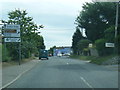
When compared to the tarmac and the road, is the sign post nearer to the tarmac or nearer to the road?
the tarmac

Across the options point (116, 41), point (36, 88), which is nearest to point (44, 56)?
point (116, 41)

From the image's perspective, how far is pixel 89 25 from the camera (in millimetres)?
54656

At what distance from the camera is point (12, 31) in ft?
129

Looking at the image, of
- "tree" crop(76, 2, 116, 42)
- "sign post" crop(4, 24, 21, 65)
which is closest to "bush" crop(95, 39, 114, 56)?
"tree" crop(76, 2, 116, 42)

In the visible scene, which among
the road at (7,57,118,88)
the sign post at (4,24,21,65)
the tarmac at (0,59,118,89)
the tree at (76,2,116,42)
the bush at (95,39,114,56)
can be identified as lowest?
the road at (7,57,118,88)

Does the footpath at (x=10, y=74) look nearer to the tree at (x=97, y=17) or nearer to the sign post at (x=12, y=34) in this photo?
the sign post at (x=12, y=34)

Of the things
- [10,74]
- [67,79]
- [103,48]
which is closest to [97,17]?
[103,48]

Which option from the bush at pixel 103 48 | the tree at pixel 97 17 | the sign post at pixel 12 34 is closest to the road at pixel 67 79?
the sign post at pixel 12 34

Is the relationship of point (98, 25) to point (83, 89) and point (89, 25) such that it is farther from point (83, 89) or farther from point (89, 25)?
point (83, 89)

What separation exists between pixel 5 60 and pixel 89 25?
2087cm

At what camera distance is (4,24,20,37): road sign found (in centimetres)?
3868

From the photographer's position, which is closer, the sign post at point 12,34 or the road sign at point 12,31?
the road sign at point 12,31

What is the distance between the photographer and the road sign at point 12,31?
127 feet

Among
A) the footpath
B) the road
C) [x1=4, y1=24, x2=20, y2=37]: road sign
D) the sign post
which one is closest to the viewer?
the road
